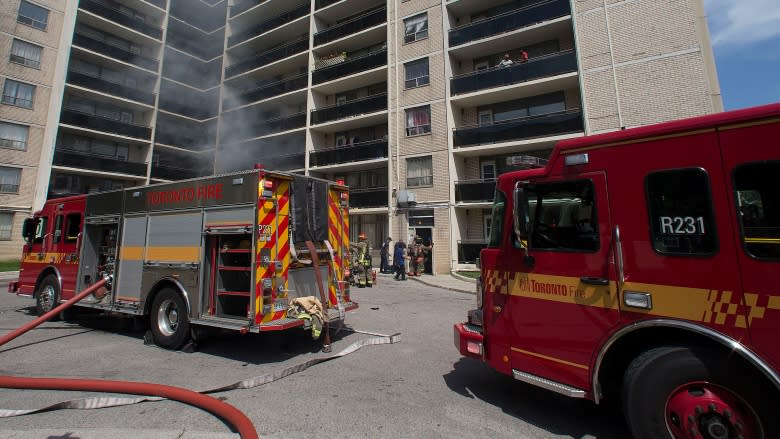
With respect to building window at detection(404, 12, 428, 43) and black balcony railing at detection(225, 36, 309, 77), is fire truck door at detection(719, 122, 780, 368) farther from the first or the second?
black balcony railing at detection(225, 36, 309, 77)

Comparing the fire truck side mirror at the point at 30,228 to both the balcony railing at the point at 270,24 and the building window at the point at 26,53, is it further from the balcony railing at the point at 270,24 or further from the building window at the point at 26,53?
the building window at the point at 26,53

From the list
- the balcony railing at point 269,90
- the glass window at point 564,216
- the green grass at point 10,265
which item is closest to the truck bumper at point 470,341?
the glass window at point 564,216

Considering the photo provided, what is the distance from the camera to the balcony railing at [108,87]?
23.7 meters

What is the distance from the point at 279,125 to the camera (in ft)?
77.4

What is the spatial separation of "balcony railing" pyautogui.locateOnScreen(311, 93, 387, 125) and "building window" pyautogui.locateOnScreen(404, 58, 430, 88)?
1581mm

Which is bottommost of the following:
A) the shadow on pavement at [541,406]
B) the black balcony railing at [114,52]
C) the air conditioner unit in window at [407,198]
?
the shadow on pavement at [541,406]

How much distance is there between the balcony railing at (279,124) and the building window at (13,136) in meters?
12.9

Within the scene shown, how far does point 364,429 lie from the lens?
302cm

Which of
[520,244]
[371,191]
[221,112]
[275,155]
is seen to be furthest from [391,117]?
[520,244]

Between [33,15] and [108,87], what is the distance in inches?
214

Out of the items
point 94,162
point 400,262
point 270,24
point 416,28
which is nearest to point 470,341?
point 400,262

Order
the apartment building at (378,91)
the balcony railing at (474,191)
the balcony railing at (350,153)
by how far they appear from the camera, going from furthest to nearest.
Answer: the balcony railing at (350,153)
the balcony railing at (474,191)
the apartment building at (378,91)

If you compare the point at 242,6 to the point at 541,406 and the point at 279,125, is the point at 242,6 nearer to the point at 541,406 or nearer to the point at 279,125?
the point at 279,125

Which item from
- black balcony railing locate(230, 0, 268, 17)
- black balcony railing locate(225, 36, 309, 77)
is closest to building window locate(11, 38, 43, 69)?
black balcony railing locate(225, 36, 309, 77)
